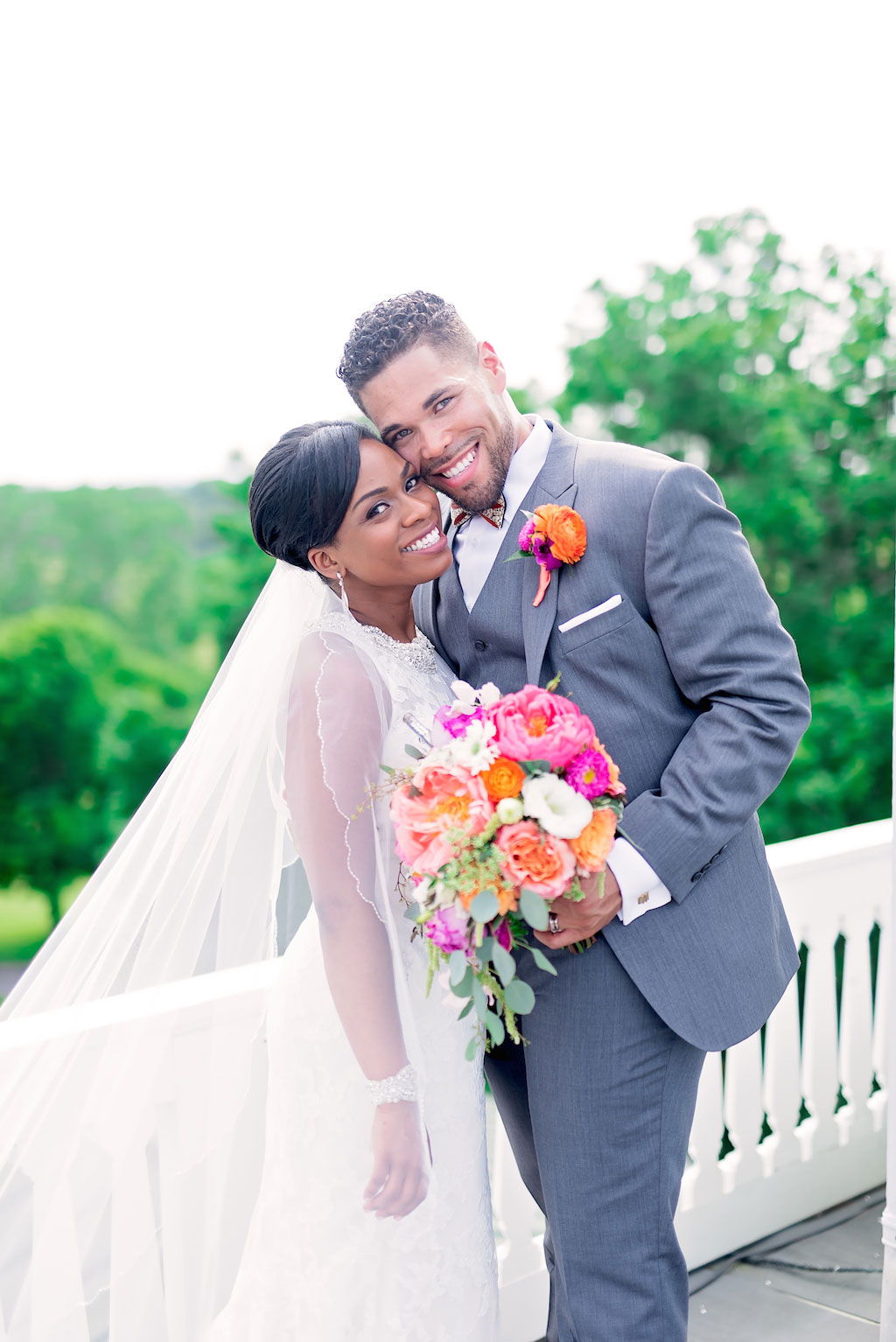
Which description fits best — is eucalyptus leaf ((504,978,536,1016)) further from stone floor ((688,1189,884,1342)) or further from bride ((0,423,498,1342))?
stone floor ((688,1189,884,1342))

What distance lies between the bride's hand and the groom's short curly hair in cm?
125

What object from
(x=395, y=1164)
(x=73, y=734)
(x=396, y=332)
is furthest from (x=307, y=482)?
(x=73, y=734)

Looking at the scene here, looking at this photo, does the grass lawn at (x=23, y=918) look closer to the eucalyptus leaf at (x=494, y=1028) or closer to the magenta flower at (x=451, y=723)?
the magenta flower at (x=451, y=723)

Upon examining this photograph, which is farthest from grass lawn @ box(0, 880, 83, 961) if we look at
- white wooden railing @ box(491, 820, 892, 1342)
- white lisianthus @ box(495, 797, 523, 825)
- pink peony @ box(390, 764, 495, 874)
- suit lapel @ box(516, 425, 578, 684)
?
white lisianthus @ box(495, 797, 523, 825)

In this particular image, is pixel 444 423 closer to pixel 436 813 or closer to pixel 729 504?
pixel 436 813

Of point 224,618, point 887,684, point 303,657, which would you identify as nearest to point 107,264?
point 224,618

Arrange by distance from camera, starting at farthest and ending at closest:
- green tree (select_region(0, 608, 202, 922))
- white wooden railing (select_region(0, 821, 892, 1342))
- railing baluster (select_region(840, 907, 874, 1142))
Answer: green tree (select_region(0, 608, 202, 922)), railing baluster (select_region(840, 907, 874, 1142)), white wooden railing (select_region(0, 821, 892, 1342))

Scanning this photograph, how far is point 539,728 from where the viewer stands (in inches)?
62.9

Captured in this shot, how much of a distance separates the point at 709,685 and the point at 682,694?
0.31 feet

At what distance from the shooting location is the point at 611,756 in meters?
1.93

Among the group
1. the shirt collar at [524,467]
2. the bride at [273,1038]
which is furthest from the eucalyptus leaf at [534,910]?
the shirt collar at [524,467]

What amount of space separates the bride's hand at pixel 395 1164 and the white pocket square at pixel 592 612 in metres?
0.79

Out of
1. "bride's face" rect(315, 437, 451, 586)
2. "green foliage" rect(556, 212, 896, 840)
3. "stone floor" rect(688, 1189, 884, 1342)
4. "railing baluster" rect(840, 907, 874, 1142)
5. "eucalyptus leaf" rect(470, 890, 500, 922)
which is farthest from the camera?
"green foliage" rect(556, 212, 896, 840)

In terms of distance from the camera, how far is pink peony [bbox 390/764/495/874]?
1552mm
